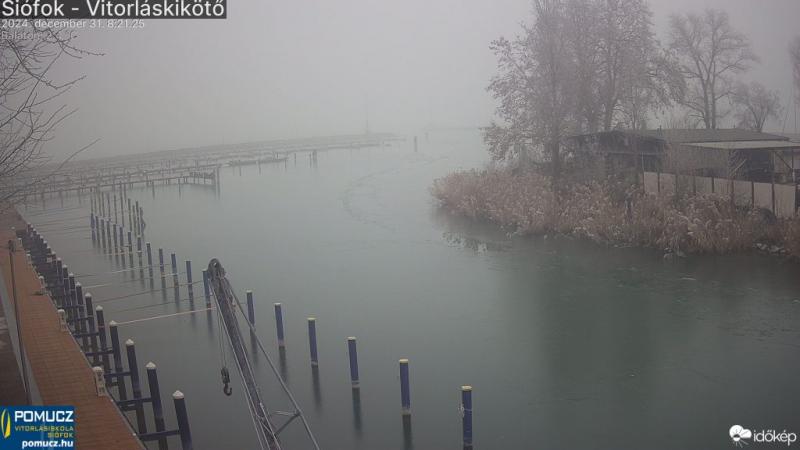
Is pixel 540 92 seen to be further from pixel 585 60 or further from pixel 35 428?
pixel 35 428

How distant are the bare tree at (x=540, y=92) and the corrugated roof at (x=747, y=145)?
8.33m

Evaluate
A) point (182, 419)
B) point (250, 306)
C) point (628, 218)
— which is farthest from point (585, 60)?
point (182, 419)

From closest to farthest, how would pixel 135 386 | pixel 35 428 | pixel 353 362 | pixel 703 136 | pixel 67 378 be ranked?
1. pixel 35 428
2. pixel 67 378
3. pixel 135 386
4. pixel 353 362
5. pixel 703 136

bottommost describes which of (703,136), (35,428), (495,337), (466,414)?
(495,337)

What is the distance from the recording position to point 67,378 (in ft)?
38.6

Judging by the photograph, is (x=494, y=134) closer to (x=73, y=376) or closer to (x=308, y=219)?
(x=308, y=219)

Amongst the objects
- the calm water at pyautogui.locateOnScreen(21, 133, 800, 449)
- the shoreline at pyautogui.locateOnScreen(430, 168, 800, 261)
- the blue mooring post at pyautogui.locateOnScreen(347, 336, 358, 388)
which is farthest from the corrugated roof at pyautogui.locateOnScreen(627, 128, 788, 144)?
the blue mooring post at pyautogui.locateOnScreen(347, 336, 358, 388)

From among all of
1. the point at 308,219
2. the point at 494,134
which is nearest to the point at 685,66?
the point at 494,134

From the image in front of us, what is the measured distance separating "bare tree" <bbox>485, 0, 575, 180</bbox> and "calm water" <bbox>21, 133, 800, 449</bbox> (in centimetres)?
715

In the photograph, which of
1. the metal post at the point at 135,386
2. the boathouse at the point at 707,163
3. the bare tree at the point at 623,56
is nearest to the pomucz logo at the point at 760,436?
the metal post at the point at 135,386

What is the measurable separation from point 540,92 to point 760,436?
26.4 metres

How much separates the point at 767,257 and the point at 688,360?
9.36 m

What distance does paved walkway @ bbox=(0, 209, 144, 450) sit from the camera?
31.1 ft

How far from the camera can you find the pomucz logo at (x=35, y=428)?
814 cm
